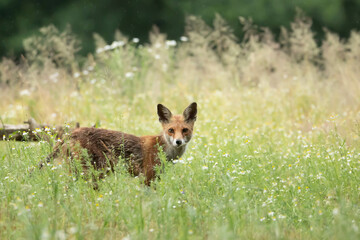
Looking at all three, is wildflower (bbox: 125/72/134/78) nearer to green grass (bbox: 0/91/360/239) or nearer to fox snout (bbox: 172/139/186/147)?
green grass (bbox: 0/91/360/239)

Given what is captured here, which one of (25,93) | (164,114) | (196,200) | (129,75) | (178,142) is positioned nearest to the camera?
(196,200)

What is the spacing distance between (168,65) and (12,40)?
11.1 m

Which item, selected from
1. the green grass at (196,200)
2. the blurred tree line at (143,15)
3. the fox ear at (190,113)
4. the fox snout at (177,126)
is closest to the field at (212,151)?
the green grass at (196,200)

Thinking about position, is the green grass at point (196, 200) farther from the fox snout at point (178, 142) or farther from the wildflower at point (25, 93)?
the wildflower at point (25, 93)

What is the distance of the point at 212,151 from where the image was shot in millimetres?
6227

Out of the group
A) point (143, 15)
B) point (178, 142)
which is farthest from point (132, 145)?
point (143, 15)

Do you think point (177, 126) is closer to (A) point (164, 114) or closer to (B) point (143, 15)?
(A) point (164, 114)

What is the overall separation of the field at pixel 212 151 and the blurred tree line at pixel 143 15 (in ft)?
29.1

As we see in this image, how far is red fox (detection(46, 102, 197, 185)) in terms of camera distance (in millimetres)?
5645

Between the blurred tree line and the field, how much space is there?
8.88 meters

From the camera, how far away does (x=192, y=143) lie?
22.9 feet

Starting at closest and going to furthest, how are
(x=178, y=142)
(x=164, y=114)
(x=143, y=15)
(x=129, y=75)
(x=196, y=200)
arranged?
(x=196, y=200)
(x=178, y=142)
(x=164, y=114)
(x=129, y=75)
(x=143, y=15)

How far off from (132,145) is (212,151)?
3.44 feet

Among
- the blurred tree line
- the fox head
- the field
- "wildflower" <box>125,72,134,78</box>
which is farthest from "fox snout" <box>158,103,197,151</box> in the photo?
the blurred tree line
